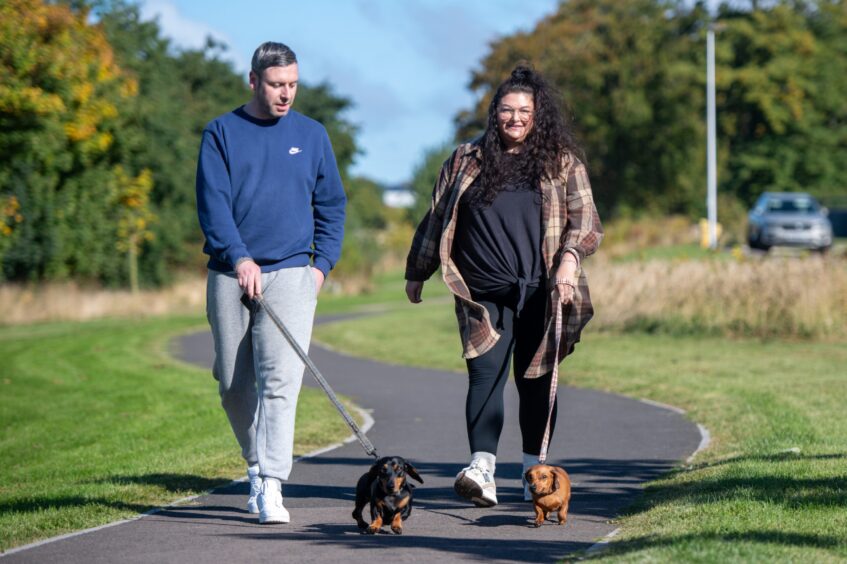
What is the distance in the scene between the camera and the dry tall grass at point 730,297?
758 inches

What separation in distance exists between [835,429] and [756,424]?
28.9 inches

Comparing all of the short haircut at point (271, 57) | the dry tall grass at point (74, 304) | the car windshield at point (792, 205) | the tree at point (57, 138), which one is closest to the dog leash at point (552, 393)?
the short haircut at point (271, 57)

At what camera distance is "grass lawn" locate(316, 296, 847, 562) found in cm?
537

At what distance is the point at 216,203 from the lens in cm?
630

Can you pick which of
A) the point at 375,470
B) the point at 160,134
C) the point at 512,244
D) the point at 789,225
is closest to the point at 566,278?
the point at 512,244

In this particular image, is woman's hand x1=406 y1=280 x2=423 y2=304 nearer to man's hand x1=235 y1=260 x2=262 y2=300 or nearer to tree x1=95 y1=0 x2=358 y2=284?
man's hand x1=235 y1=260 x2=262 y2=300

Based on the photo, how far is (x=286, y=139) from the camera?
644cm

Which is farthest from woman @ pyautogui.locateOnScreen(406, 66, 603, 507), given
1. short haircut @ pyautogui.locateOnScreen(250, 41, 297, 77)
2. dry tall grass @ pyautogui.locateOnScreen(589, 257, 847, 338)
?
dry tall grass @ pyautogui.locateOnScreen(589, 257, 847, 338)

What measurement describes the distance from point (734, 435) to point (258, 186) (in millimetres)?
4732

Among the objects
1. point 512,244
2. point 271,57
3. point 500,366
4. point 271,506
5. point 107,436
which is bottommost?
point 107,436

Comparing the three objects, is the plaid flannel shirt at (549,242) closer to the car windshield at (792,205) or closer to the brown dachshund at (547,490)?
the brown dachshund at (547,490)

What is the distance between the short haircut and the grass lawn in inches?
105

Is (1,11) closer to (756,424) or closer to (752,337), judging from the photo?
(752,337)

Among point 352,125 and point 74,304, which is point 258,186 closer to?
point 74,304
